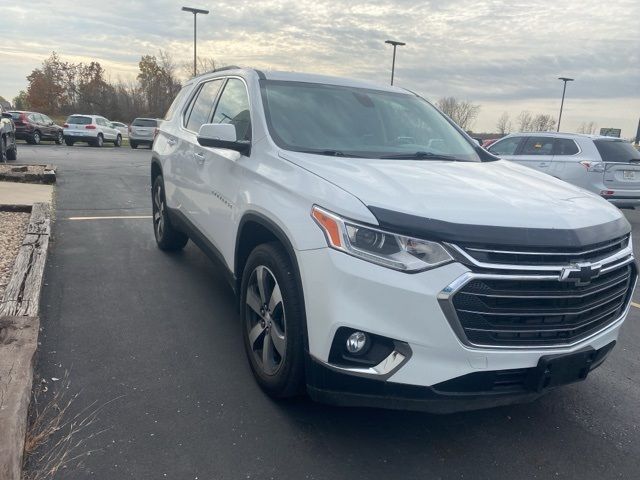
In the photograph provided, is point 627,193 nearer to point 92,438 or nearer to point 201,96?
point 201,96

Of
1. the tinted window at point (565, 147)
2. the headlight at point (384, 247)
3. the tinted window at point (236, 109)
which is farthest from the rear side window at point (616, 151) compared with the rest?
the headlight at point (384, 247)

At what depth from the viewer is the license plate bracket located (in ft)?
7.97

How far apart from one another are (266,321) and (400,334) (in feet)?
3.32

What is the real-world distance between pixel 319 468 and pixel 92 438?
1.15m

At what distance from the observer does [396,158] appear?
340 cm

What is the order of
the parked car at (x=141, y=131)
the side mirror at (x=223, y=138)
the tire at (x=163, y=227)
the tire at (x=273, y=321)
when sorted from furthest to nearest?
the parked car at (x=141, y=131)
the tire at (x=163, y=227)
the side mirror at (x=223, y=138)
the tire at (x=273, y=321)

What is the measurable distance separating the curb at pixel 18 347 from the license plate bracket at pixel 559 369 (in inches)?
89.7

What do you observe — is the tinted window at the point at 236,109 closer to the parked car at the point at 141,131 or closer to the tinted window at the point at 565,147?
the tinted window at the point at 565,147

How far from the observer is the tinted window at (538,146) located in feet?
37.8

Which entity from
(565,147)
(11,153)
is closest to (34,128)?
(11,153)

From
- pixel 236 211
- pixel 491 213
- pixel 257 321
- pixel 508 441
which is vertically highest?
pixel 491 213

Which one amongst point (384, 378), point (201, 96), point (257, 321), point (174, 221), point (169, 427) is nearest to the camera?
point (384, 378)

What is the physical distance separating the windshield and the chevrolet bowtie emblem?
4.48 feet

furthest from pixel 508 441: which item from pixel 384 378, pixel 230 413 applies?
pixel 230 413
